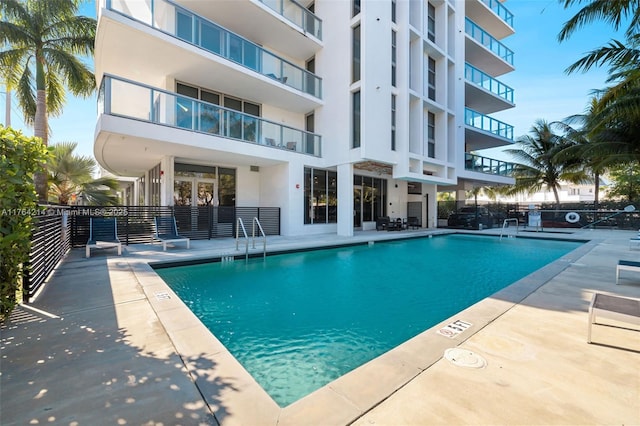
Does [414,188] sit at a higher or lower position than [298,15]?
lower

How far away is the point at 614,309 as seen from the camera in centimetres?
295

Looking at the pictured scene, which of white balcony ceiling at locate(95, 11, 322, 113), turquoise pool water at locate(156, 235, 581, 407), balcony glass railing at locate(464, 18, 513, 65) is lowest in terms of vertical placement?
turquoise pool water at locate(156, 235, 581, 407)

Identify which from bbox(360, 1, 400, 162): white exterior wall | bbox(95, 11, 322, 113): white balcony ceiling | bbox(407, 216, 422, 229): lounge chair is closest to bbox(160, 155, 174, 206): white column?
bbox(95, 11, 322, 113): white balcony ceiling

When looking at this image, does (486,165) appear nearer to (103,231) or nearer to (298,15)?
(298,15)

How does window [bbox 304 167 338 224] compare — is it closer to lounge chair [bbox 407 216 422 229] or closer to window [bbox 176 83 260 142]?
window [bbox 176 83 260 142]

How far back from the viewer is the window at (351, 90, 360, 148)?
12711 millimetres

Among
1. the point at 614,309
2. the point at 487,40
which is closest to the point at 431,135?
the point at 487,40

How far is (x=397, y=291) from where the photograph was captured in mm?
5629

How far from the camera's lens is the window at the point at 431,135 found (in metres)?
16.8

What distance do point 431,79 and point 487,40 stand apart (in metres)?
7.90

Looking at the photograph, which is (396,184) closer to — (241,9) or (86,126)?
(241,9)

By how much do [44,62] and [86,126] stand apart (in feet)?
8.61

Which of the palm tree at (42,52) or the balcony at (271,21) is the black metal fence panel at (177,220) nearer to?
the palm tree at (42,52)

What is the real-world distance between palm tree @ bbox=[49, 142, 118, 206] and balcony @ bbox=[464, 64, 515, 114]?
21908mm
